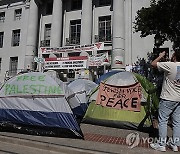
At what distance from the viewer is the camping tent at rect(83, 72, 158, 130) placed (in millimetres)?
7715

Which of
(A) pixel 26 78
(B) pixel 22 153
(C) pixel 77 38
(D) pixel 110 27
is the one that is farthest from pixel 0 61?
(B) pixel 22 153

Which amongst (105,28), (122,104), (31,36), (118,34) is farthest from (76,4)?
(122,104)

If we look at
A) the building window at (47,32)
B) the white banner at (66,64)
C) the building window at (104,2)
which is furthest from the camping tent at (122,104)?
the building window at (47,32)

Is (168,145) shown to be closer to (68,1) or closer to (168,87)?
(168,87)

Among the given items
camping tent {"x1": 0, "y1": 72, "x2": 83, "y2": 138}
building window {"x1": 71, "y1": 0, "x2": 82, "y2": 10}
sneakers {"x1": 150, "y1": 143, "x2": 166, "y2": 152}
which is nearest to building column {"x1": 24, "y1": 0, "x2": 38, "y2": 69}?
building window {"x1": 71, "y1": 0, "x2": 82, "y2": 10}

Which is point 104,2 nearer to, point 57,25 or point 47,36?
point 57,25

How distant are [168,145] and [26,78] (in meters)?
4.48

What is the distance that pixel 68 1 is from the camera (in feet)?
93.2

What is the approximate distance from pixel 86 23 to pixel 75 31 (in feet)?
10.2

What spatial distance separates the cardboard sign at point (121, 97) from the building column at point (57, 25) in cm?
1792

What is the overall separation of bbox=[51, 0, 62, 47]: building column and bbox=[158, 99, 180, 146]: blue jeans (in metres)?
21.7

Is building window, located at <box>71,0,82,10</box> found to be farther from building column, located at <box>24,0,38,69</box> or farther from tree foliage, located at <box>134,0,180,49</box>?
tree foliage, located at <box>134,0,180,49</box>

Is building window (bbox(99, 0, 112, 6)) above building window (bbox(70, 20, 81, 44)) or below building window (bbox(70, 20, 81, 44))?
above

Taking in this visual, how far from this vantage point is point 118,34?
75.3 feet
